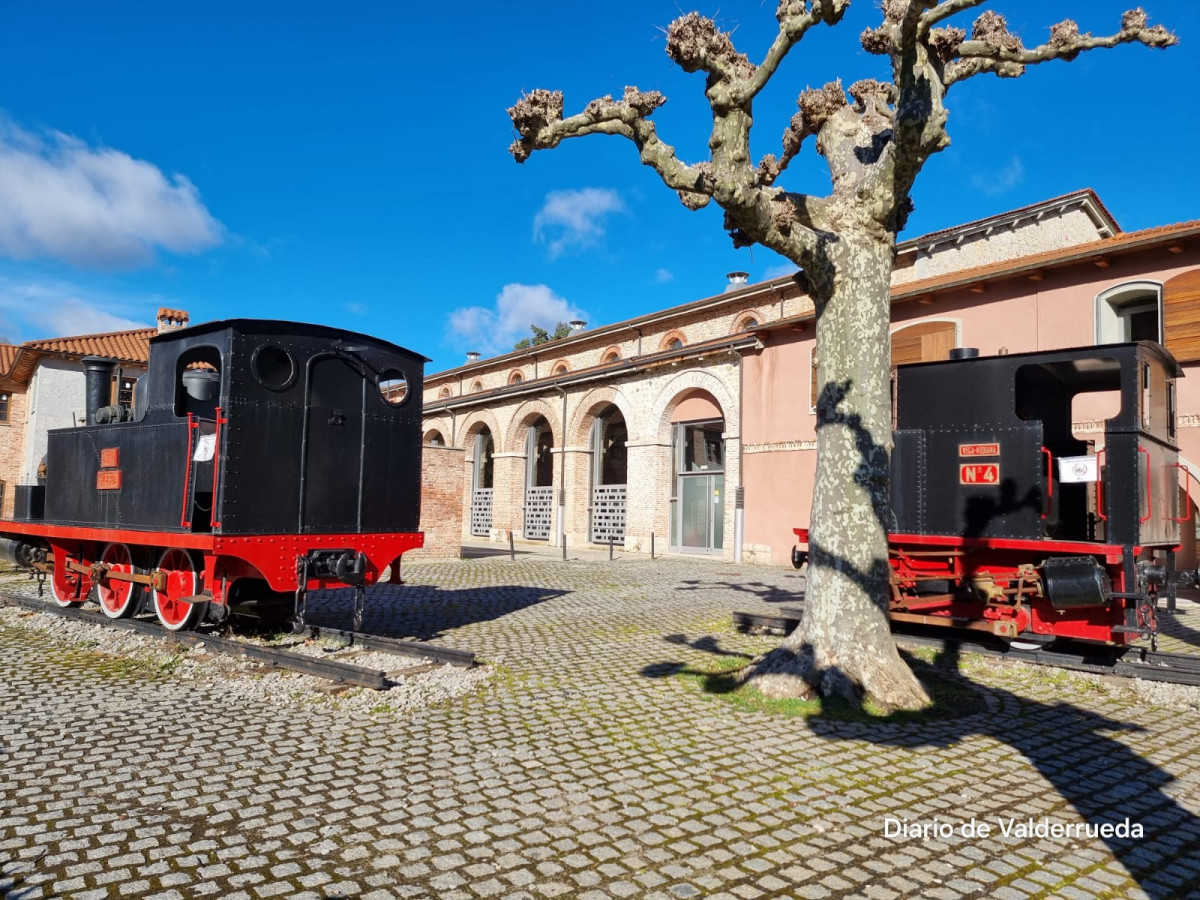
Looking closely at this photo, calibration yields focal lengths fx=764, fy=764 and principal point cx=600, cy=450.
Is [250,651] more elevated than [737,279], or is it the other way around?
[737,279]

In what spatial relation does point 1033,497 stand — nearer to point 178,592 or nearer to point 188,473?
point 188,473

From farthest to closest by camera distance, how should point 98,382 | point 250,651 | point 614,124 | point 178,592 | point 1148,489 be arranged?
1. point 98,382
2. point 178,592
3. point 1148,489
4. point 250,651
5. point 614,124

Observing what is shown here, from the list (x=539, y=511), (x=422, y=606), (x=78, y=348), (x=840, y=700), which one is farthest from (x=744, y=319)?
(x=78, y=348)

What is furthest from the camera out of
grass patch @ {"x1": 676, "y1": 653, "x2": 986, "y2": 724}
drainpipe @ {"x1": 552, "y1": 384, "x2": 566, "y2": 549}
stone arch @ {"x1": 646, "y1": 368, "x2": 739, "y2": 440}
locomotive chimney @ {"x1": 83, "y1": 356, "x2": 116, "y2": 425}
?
drainpipe @ {"x1": 552, "y1": 384, "x2": 566, "y2": 549}

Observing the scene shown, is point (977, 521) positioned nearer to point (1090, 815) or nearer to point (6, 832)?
point (1090, 815)

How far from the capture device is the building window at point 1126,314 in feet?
44.1

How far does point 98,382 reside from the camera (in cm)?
897

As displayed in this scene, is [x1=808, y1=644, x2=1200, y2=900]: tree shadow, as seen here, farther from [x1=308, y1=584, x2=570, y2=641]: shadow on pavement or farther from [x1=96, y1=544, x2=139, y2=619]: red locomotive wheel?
A: [x1=96, y1=544, x2=139, y2=619]: red locomotive wheel

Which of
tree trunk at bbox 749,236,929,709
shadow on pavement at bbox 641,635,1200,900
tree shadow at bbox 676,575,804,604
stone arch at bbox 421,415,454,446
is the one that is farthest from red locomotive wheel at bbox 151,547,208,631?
stone arch at bbox 421,415,454,446

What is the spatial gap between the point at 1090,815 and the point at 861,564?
2.20 metres

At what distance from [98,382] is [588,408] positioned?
52.4 feet

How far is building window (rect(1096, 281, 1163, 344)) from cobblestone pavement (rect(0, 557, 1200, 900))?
9659 mm

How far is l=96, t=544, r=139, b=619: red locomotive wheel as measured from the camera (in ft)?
27.2

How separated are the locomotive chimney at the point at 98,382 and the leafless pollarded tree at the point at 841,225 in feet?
19.8
